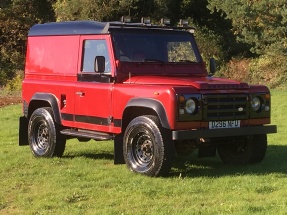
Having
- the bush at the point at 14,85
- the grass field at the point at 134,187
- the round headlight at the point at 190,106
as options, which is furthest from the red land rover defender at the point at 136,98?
the bush at the point at 14,85

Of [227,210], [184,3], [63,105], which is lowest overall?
[227,210]

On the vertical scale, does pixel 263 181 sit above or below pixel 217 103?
below

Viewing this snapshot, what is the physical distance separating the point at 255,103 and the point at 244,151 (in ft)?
3.36

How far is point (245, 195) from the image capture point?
7.63 m

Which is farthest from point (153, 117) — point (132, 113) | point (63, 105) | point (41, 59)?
point (41, 59)

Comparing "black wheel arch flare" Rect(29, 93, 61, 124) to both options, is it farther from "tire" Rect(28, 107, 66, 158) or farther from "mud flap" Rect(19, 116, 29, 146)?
"mud flap" Rect(19, 116, 29, 146)

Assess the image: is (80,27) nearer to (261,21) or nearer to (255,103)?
(255,103)

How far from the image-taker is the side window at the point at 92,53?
992 centimetres

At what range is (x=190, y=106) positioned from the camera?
865 cm

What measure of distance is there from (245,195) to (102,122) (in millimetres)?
3004

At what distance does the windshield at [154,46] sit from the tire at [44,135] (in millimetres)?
1910

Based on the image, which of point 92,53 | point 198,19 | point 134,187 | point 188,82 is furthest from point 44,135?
point 198,19

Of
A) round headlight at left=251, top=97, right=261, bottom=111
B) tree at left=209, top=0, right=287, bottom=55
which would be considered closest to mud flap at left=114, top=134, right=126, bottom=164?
round headlight at left=251, top=97, right=261, bottom=111

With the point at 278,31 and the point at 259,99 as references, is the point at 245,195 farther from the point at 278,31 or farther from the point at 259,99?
the point at 278,31
